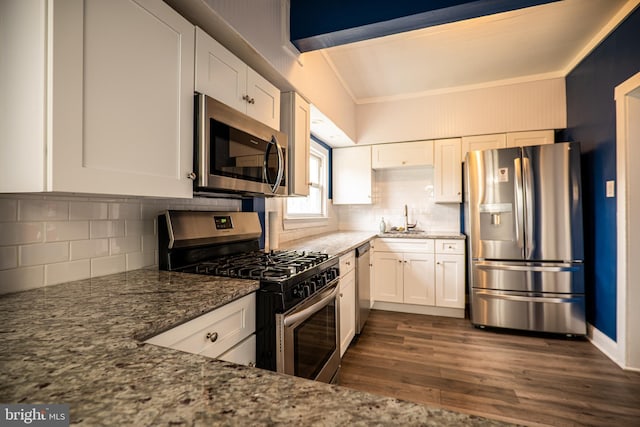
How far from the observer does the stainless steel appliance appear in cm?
126

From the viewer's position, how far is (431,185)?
157 inches

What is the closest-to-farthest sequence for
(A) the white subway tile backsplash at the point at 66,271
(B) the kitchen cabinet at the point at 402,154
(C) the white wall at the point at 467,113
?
(A) the white subway tile backsplash at the point at 66,271
(C) the white wall at the point at 467,113
(B) the kitchen cabinet at the point at 402,154

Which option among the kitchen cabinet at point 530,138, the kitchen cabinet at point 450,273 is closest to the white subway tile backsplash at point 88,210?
the kitchen cabinet at point 450,273

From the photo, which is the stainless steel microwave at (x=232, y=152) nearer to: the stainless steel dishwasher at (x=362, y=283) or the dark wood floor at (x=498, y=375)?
the stainless steel dishwasher at (x=362, y=283)

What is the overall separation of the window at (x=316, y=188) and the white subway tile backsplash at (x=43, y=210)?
2.25 metres

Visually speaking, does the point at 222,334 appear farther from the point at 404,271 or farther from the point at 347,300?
the point at 404,271

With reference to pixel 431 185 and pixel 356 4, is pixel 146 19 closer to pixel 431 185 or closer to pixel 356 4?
pixel 356 4

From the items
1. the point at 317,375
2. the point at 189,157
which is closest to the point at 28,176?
the point at 189,157

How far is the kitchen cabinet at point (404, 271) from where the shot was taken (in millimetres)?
3418

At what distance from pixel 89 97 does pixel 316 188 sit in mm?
2988

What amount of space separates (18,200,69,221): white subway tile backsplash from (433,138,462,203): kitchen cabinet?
347 cm

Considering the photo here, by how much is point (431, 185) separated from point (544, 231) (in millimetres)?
1452

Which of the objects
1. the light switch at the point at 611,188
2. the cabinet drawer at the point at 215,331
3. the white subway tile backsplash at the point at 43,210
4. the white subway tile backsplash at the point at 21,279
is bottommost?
the cabinet drawer at the point at 215,331

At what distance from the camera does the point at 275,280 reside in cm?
126
